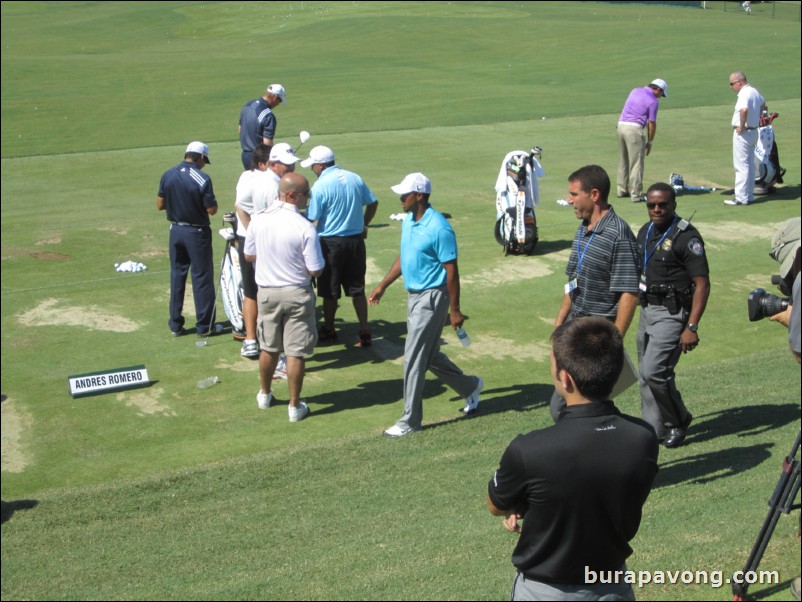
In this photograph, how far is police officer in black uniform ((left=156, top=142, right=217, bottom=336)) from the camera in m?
11.1

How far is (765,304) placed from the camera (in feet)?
17.6

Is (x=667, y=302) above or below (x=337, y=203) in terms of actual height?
below

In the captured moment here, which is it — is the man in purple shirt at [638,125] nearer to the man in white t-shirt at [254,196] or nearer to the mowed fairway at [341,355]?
the mowed fairway at [341,355]

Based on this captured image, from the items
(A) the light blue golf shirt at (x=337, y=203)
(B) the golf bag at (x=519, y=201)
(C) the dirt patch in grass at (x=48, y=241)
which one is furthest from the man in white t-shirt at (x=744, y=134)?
(C) the dirt patch in grass at (x=48, y=241)

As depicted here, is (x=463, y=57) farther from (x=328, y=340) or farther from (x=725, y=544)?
(x=725, y=544)

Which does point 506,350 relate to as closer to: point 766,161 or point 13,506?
point 13,506

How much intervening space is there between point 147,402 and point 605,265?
190 inches

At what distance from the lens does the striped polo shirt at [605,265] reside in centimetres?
721

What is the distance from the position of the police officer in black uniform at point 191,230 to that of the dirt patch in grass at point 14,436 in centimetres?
239

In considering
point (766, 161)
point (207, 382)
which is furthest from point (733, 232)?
point (207, 382)

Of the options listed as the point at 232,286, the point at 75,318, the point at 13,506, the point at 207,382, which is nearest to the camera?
the point at 13,506

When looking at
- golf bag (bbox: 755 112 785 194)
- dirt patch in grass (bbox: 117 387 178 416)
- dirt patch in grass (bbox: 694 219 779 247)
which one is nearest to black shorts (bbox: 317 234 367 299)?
dirt patch in grass (bbox: 117 387 178 416)

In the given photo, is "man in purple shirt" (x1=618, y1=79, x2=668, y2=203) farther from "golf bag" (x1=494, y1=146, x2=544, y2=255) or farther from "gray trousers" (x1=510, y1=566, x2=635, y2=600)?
"gray trousers" (x1=510, y1=566, x2=635, y2=600)

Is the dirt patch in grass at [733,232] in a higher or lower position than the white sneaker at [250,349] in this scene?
higher
